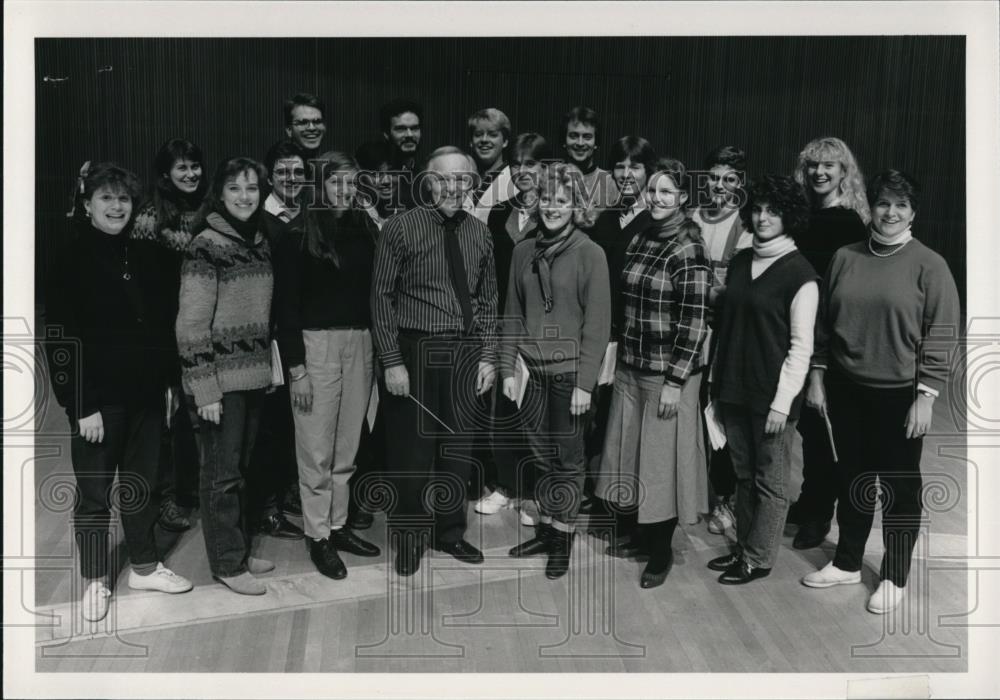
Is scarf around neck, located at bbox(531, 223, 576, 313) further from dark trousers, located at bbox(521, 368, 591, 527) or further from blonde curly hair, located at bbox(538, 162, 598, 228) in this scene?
dark trousers, located at bbox(521, 368, 591, 527)

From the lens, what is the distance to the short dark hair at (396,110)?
3.92 metres

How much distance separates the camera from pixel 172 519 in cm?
422

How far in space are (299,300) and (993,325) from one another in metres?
2.56

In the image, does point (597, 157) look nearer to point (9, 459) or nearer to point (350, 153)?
point (350, 153)

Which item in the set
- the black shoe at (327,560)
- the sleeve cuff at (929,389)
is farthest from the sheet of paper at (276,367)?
the sleeve cuff at (929,389)

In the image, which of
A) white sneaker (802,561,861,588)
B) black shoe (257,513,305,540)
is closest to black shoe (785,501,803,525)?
white sneaker (802,561,861,588)

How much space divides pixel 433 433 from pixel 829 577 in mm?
1646

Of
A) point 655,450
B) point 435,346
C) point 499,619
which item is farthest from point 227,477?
point 655,450

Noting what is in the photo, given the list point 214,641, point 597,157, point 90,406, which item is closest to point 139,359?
point 90,406

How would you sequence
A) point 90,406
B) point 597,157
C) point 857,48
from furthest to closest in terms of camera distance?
point 597,157 < point 857,48 < point 90,406

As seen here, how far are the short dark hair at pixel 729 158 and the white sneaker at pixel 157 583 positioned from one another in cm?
260

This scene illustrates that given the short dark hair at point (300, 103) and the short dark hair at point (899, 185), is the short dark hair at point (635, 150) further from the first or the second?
the short dark hair at point (300, 103)

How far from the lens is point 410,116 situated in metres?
3.96

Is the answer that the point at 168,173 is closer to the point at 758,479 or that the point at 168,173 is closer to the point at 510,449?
the point at 510,449
